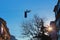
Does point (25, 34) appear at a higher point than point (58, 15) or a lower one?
lower

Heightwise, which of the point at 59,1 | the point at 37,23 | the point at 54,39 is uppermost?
the point at 59,1

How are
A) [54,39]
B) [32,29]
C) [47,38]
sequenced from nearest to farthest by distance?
[47,38]
[32,29]
[54,39]

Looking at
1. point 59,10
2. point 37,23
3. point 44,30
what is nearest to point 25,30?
point 37,23

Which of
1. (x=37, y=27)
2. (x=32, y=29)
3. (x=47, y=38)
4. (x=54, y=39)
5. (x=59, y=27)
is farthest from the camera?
(x=54, y=39)

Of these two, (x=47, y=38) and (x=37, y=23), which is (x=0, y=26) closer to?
(x=37, y=23)

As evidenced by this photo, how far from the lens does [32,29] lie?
A: 6325 centimetres

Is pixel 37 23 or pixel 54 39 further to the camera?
pixel 54 39

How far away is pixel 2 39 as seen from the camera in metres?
88.9

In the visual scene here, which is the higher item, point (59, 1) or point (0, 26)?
point (59, 1)

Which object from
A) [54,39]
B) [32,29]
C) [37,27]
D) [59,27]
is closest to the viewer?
[37,27]

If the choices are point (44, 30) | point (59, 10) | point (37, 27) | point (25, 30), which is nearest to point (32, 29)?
point (25, 30)

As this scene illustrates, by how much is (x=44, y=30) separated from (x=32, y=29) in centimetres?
2056

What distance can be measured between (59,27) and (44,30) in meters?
25.1

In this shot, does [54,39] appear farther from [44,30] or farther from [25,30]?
[44,30]
